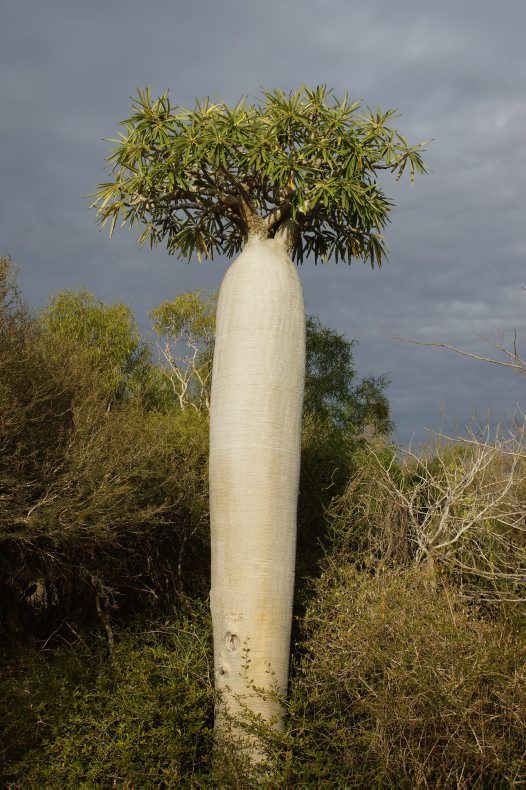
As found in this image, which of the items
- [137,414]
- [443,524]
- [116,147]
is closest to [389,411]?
[137,414]

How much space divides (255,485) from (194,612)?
2376 millimetres

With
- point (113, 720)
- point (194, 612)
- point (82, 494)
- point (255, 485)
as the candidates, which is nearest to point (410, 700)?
point (255, 485)

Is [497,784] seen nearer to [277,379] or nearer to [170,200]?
[277,379]

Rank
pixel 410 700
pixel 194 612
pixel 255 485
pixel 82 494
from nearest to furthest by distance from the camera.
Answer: pixel 410 700 < pixel 255 485 < pixel 82 494 < pixel 194 612

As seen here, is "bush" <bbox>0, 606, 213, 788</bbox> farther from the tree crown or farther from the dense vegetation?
the tree crown

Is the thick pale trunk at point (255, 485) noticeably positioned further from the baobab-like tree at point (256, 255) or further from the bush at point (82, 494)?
the bush at point (82, 494)

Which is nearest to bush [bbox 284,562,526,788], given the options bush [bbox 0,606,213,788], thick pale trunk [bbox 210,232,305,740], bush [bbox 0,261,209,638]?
thick pale trunk [bbox 210,232,305,740]

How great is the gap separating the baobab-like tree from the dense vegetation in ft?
2.00

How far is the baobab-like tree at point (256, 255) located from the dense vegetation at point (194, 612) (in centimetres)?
61

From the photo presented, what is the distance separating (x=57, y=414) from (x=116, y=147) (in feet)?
9.65

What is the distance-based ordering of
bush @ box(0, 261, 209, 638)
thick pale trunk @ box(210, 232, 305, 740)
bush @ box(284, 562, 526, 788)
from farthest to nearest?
bush @ box(0, 261, 209, 638)
thick pale trunk @ box(210, 232, 305, 740)
bush @ box(284, 562, 526, 788)

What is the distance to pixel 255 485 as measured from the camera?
6910 millimetres

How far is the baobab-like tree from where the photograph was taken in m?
6.86

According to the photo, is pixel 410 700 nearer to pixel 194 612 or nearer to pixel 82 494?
pixel 194 612
